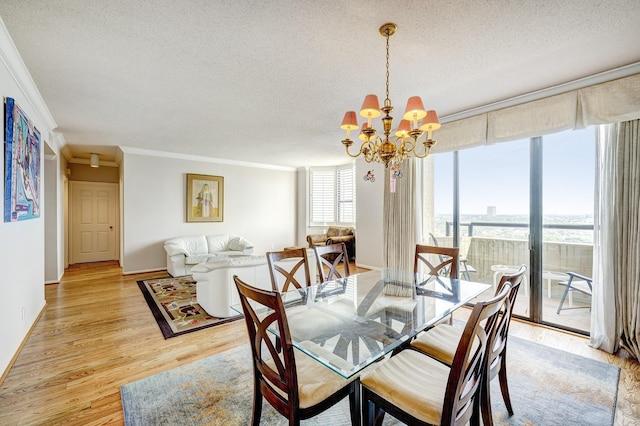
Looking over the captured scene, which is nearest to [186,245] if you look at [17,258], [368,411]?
[17,258]

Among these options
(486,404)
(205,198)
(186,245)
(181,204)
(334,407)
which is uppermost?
(205,198)

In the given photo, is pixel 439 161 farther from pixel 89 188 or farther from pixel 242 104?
pixel 89 188

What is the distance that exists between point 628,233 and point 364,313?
2625 mm

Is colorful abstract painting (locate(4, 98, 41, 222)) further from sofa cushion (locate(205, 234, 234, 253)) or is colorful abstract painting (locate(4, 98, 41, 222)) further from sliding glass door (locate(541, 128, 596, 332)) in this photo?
sliding glass door (locate(541, 128, 596, 332))

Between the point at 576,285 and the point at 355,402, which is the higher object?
the point at 576,285

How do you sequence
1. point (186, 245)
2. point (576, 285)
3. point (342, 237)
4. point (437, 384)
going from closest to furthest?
point (437, 384)
point (576, 285)
point (186, 245)
point (342, 237)

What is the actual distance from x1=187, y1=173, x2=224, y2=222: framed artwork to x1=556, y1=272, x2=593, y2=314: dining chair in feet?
20.8

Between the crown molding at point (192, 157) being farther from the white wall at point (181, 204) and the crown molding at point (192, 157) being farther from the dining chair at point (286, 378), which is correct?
the dining chair at point (286, 378)

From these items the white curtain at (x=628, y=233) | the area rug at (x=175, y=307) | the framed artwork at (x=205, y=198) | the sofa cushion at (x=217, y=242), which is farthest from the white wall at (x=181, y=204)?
the white curtain at (x=628, y=233)

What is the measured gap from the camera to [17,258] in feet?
8.30

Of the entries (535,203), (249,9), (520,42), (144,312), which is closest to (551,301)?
(535,203)

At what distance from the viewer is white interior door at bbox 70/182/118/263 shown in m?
6.78

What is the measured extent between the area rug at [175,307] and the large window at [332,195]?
3859mm

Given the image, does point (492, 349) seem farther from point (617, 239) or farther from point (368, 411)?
point (617, 239)
